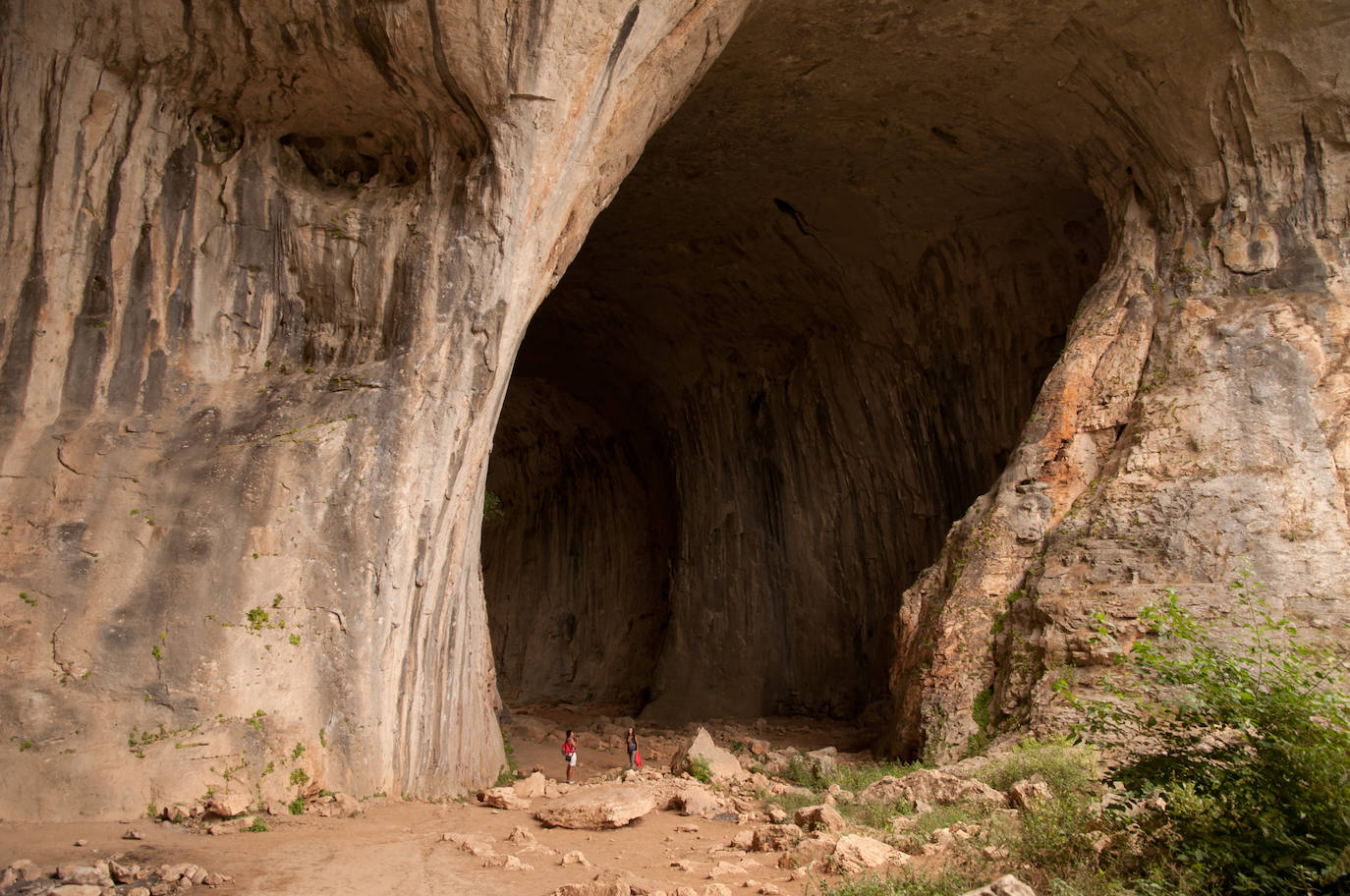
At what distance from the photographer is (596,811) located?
23.2ft

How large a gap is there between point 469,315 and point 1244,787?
6792 millimetres

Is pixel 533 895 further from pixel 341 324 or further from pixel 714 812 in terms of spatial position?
pixel 341 324

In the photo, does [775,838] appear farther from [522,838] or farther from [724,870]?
[522,838]

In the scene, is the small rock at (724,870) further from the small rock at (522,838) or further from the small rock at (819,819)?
the small rock at (522,838)

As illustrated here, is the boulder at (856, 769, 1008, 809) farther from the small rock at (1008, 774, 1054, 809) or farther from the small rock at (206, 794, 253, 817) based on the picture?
the small rock at (206, 794, 253, 817)

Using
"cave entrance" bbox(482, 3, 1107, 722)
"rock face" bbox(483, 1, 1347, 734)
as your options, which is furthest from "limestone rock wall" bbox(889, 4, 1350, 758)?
"cave entrance" bbox(482, 3, 1107, 722)

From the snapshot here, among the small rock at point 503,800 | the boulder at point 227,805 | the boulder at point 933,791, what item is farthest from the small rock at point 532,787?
the boulder at point 933,791

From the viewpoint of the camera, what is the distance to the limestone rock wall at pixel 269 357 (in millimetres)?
7207

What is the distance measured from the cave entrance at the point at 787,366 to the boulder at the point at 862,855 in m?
8.98

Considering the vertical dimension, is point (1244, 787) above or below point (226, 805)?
above

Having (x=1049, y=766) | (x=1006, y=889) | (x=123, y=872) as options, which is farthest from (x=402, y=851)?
(x=1049, y=766)

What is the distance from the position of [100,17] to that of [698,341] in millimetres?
11021

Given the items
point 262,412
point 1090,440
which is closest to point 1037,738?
point 1090,440

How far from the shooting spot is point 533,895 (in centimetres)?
532
